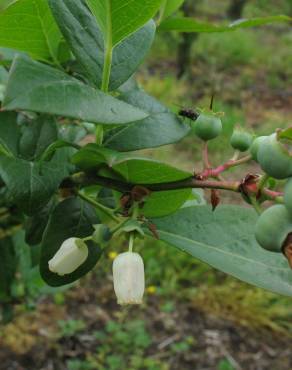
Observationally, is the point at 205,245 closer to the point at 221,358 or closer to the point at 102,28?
the point at 102,28

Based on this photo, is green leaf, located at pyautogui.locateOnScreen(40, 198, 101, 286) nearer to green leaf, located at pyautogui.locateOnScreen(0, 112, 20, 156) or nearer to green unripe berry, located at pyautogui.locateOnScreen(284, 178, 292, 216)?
green leaf, located at pyautogui.locateOnScreen(0, 112, 20, 156)

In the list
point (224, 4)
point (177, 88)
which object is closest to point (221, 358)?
point (177, 88)


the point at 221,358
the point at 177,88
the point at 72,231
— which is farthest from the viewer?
the point at 177,88

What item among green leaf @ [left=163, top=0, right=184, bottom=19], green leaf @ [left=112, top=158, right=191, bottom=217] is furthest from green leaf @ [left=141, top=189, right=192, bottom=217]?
green leaf @ [left=163, top=0, right=184, bottom=19]

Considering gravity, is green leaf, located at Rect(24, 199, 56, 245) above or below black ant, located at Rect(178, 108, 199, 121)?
below

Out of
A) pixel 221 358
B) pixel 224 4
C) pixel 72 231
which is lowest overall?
pixel 221 358

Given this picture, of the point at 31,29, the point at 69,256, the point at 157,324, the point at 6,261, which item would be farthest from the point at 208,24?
the point at 157,324

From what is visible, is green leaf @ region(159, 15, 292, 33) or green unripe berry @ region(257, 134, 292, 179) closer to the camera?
green unripe berry @ region(257, 134, 292, 179)

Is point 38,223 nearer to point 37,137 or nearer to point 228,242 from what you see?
point 37,137
